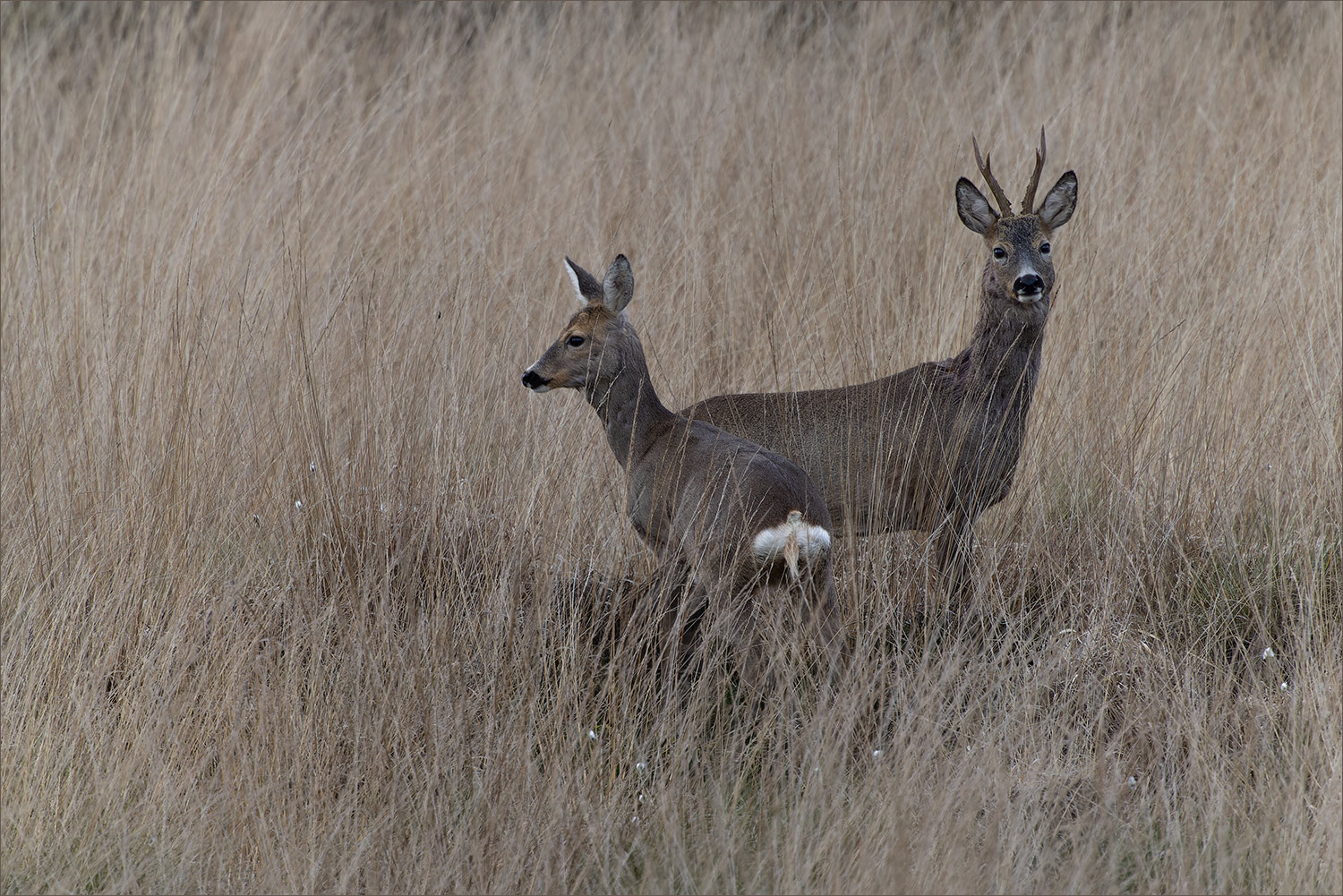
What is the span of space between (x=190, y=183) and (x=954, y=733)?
4.10m

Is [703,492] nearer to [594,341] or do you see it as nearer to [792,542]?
[792,542]

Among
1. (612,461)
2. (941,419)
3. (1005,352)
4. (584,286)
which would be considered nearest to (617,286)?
(584,286)

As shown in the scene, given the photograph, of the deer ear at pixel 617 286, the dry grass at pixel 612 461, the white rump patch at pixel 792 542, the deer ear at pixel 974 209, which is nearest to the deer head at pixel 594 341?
the deer ear at pixel 617 286

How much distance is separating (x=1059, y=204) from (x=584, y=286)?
152cm

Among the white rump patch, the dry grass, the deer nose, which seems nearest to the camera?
the dry grass

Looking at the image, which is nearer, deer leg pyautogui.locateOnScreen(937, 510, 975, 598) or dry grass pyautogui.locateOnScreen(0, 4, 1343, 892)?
dry grass pyautogui.locateOnScreen(0, 4, 1343, 892)

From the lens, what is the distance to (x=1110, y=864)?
282cm

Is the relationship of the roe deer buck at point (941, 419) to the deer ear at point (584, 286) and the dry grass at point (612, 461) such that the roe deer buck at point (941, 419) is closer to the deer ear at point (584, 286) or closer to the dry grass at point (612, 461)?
the dry grass at point (612, 461)

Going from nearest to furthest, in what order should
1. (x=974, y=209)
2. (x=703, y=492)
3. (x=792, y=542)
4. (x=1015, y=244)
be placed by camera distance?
(x=792, y=542), (x=703, y=492), (x=1015, y=244), (x=974, y=209)

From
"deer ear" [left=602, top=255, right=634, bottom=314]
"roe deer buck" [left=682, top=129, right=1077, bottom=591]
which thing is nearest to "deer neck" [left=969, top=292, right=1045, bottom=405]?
"roe deer buck" [left=682, top=129, right=1077, bottom=591]

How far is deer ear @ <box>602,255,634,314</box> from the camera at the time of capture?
4176 millimetres

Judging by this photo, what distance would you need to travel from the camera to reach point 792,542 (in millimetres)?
3539

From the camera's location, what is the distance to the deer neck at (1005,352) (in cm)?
435

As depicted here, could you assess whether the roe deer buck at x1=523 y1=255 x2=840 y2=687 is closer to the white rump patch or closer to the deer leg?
the white rump patch
